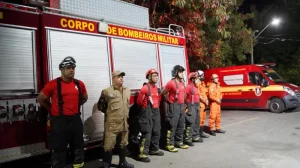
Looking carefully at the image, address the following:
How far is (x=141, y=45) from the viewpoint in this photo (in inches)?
234

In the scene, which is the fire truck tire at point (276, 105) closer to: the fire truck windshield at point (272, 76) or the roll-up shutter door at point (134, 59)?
Answer: the fire truck windshield at point (272, 76)

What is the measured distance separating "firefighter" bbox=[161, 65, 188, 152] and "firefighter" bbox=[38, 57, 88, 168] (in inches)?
91.5

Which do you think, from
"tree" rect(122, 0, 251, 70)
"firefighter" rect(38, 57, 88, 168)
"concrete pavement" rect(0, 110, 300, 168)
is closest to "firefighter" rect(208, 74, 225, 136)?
"concrete pavement" rect(0, 110, 300, 168)

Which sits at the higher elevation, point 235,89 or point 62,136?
point 235,89

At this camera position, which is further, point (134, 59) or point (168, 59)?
point (168, 59)

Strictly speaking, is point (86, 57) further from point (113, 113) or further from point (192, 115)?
point (192, 115)

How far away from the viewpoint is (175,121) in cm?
598

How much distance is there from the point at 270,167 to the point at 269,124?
4.57 meters

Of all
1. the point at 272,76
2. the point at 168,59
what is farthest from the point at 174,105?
the point at 272,76

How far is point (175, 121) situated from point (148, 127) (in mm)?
834

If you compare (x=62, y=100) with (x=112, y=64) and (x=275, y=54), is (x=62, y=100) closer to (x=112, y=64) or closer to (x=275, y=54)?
(x=112, y=64)

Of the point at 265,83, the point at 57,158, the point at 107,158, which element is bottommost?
the point at 107,158

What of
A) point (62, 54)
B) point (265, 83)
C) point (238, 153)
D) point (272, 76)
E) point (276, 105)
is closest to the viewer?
point (62, 54)

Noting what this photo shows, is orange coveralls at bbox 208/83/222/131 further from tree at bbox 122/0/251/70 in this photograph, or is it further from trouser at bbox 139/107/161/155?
tree at bbox 122/0/251/70
